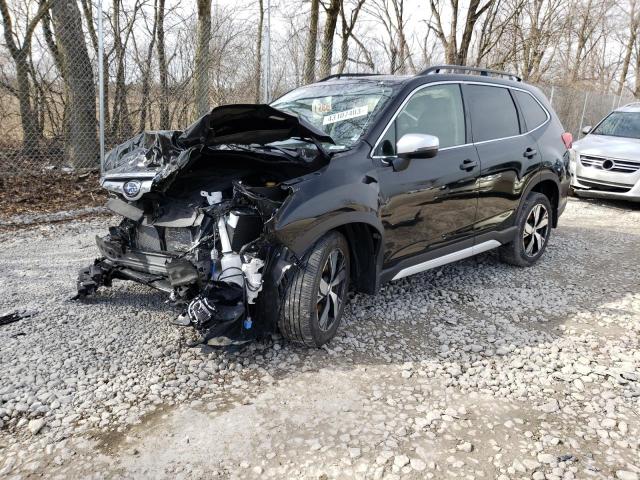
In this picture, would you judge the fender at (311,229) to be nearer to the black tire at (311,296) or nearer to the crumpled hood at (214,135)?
the black tire at (311,296)

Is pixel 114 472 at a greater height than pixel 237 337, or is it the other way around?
pixel 237 337

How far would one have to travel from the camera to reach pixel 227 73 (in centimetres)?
1021

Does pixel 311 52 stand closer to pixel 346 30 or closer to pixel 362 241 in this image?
pixel 346 30

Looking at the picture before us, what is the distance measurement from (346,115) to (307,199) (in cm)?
118

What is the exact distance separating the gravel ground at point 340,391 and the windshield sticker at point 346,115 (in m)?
1.52

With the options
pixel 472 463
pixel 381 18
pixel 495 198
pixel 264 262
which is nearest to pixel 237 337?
pixel 264 262

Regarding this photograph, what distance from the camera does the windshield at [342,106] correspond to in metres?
3.80

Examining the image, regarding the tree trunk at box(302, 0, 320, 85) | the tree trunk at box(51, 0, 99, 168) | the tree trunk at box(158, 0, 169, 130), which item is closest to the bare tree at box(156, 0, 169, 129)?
the tree trunk at box(158, 0, 169, 130)

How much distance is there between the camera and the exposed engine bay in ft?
10.0

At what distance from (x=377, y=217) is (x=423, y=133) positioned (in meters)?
0.90

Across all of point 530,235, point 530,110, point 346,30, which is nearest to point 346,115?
point 530,110

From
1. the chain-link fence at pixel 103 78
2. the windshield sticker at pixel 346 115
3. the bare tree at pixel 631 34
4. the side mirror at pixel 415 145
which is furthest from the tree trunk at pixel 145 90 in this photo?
the bare tree at pixel 631 34

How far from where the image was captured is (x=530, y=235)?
214 inches

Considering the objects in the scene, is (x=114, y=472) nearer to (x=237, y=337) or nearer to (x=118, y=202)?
(x=237, y=337)
